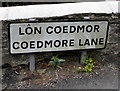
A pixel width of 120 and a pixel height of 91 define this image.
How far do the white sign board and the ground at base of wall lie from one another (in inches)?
12.7

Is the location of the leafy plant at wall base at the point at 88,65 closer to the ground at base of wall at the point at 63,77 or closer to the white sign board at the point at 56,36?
the ground at base of wall at the point at 63,77

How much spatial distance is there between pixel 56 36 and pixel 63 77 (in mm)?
576

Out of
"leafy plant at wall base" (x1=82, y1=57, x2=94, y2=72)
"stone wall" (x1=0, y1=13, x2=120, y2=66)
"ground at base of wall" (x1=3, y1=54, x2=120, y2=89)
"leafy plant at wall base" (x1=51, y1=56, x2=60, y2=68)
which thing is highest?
"stone wall" (x1=0, y1=13, x2=120, y2=66)

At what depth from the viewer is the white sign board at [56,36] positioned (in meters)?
3.26

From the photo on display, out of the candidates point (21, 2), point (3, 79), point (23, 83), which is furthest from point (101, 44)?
point (21, 2)

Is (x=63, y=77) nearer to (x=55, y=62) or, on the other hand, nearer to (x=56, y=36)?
(x=55, y=62)

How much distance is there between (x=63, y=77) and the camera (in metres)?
3.49

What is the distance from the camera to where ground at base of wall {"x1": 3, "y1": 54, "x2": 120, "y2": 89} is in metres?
3.32

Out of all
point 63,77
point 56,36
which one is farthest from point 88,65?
point 56,36

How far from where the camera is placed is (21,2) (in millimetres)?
4715

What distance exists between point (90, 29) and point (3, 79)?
1.35 meters

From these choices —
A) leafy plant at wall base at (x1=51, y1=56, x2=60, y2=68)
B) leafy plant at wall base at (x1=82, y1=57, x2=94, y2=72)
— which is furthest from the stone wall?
leafy plant at wall base at (x1=82, y1=57, x2=94, y2=72)

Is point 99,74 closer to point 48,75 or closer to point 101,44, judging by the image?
point 101,44

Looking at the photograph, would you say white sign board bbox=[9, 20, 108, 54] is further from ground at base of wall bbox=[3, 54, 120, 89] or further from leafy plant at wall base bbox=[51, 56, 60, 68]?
ground at base of wall bbox=[3, 54, 120, 89]
